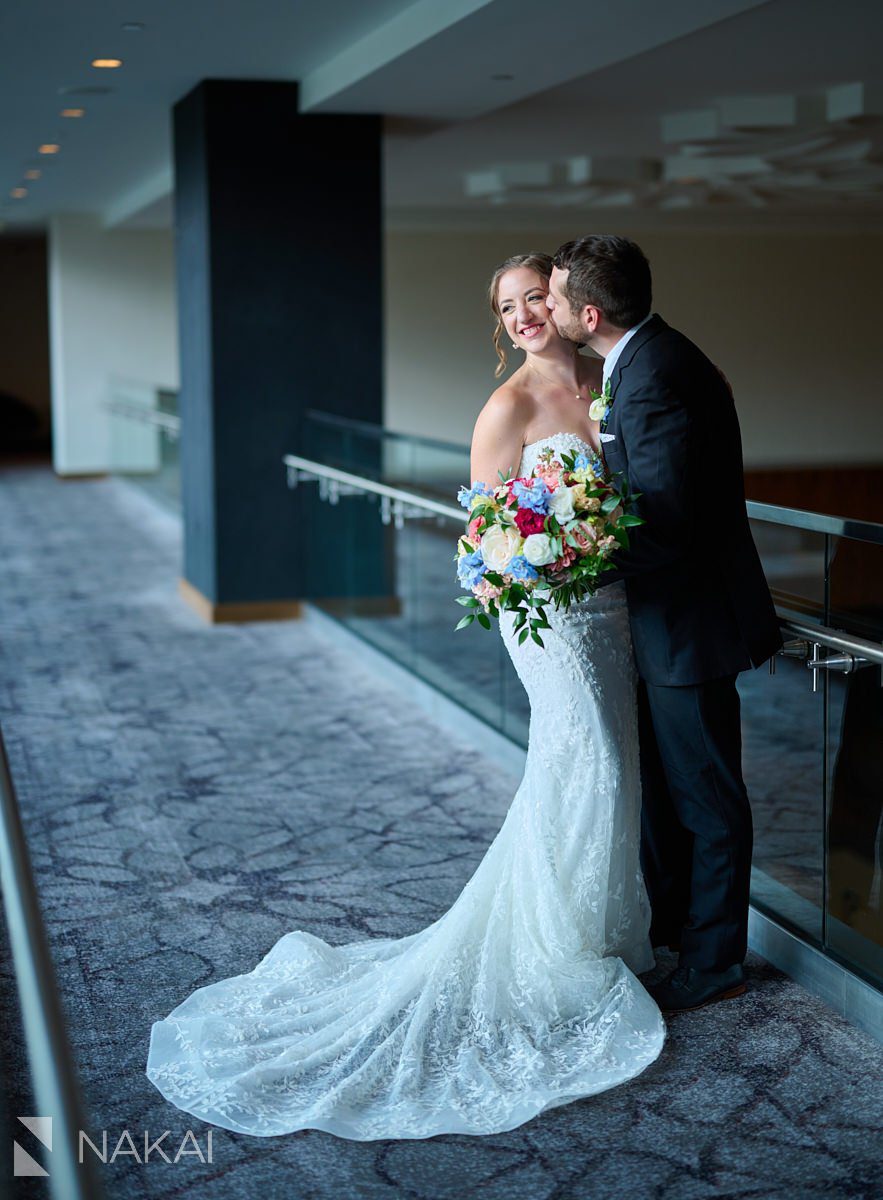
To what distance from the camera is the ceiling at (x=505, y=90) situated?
20.7ft

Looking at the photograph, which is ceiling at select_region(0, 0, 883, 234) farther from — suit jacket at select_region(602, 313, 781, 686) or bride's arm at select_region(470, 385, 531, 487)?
suit jacket at select_region(602, 313, 781, 686)

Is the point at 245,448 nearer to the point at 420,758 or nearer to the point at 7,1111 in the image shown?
the point at 420,758

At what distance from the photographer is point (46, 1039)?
163 centimetres

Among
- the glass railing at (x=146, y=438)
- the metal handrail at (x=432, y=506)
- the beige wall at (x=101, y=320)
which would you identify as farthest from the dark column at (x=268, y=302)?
the beige wall at (x=101, y=320)

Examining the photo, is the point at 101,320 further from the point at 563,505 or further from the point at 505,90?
the point at 563,505

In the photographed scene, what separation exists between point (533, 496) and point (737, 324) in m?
17.0

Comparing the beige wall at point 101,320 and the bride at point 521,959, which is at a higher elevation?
the beige wall at point 101,320

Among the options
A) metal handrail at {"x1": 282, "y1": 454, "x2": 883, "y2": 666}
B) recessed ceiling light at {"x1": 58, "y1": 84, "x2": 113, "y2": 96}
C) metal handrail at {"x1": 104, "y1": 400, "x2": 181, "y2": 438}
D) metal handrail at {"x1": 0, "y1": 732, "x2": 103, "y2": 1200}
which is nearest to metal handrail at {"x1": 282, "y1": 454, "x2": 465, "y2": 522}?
metal handrail at {"x1": 282, "y1": 454, "x2": 883, "y2": 666}

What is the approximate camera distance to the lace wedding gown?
315 centimetres

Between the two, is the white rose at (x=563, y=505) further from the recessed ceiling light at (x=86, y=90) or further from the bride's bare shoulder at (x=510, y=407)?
the recessed ceiling light at (x=86, y=90)

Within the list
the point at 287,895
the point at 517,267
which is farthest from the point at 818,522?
the point at 287,895

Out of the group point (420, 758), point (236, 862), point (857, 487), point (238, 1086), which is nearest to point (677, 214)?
point (857, 487)

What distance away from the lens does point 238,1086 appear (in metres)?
3.15

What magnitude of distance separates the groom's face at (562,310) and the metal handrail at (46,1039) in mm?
1833
